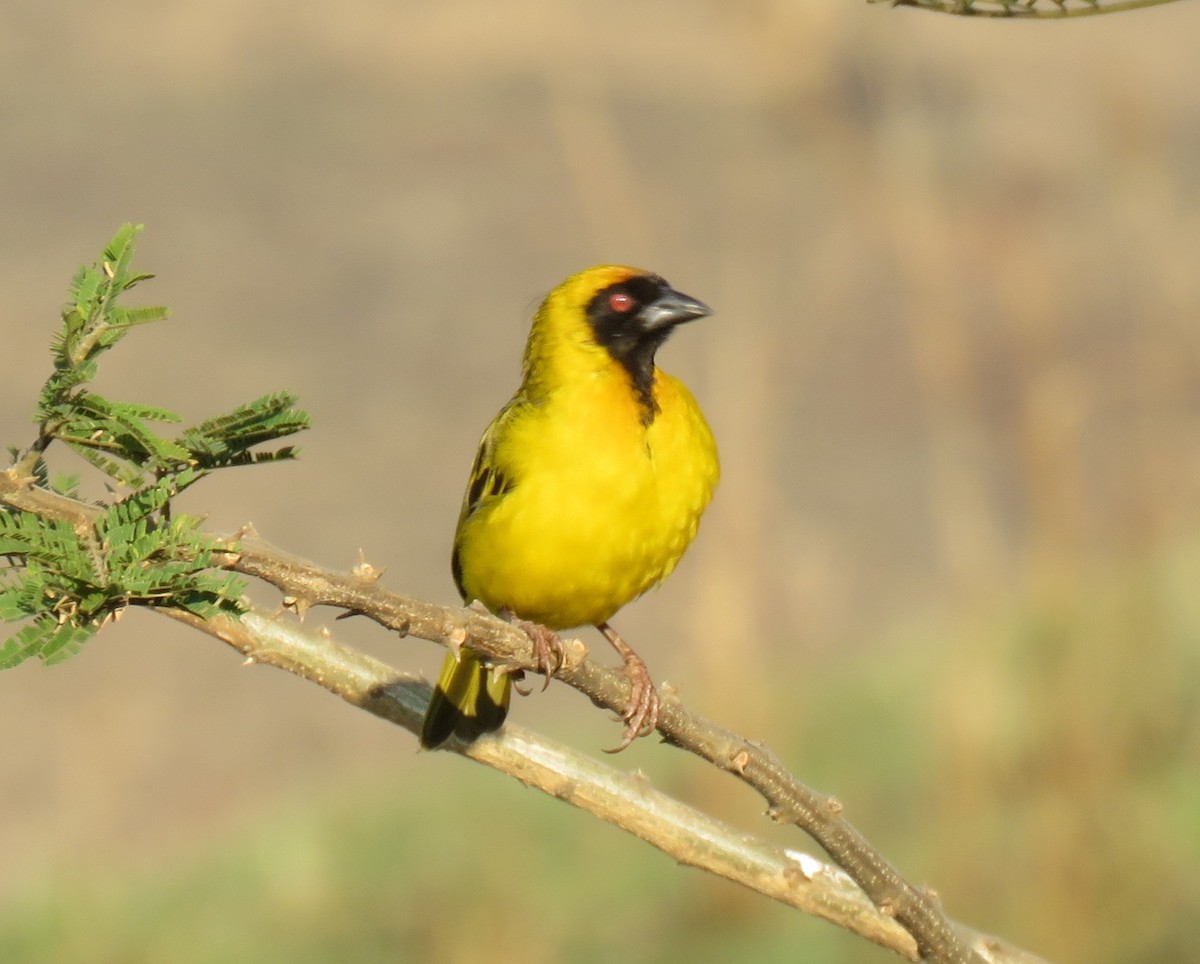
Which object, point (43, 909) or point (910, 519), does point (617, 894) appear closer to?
point (43, 909)

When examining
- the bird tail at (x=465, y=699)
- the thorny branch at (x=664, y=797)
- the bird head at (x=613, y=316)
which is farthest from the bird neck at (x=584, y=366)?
the thorny branch at (x=664, y=797)

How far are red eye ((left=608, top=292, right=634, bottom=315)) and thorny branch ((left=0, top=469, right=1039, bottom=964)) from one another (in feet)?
5.35

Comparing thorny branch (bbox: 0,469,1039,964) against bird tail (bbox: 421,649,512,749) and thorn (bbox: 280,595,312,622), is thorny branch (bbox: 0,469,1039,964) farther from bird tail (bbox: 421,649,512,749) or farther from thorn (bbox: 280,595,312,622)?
bird tail (bbox: 421,649,512,749)

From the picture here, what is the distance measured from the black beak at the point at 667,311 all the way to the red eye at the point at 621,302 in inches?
1.3

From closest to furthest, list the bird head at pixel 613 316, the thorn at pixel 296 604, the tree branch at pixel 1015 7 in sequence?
1. the thorn at pixel 296 604
2. the tree branch at pixel 1015 7
3. the bird head at pixel 613 316

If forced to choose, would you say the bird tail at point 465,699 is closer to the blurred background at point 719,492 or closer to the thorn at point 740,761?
the thorn at point 740,761

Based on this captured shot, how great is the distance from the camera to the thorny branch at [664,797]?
2621mm

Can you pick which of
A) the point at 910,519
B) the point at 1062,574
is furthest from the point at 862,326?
the point at 1062,574

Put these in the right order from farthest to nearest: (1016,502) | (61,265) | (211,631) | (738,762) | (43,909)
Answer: (61,265)
(1016,502)
(43,909)
(738,762)
(211,631)

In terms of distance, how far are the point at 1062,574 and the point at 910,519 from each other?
6164 mm

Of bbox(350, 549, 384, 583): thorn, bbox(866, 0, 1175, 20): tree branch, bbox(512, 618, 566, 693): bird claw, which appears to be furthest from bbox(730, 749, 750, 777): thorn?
bbox(866, 0, 1175, 20): tree branch

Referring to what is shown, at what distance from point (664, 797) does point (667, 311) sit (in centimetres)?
175

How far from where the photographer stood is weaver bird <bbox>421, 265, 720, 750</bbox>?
392 centimetres

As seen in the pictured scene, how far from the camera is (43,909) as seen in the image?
681 cm
